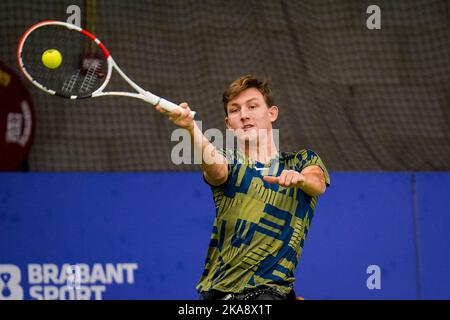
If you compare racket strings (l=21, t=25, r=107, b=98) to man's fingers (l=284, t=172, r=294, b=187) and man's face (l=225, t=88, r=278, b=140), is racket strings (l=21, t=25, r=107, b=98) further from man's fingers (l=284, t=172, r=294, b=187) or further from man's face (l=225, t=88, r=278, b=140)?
man's fingers (l=284, t=172, r=294, b=187)

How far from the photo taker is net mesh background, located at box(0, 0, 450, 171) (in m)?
7.67

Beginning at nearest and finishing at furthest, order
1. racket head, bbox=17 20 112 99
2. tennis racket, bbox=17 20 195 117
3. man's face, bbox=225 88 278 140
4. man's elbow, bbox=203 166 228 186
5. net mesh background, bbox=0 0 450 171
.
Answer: man's elbow, bbox=203 166 228 186 < man's face, bbox=225 88 278 140 < tennis racket, bbox=17 20 195 117 < racket head, bbox=17 20 112 99 < net mesh background, bbox=0 0 450 171

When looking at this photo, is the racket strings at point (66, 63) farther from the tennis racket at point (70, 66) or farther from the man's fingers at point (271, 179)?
the man's fingers at point (271, 179)

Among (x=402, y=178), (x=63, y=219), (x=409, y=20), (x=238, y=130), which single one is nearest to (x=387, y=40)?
(x=409, y=20)

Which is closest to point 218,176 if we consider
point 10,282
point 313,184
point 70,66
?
point 313,184

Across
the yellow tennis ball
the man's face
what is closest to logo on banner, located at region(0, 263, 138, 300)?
A: the yellow tennis ball

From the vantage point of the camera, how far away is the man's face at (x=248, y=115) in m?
4.61

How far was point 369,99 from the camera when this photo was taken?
26.7 feet

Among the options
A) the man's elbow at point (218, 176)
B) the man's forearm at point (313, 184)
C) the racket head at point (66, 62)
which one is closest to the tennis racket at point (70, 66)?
the racket head at point (66, 62)

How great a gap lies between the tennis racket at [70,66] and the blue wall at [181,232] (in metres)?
0.96

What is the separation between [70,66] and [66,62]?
1.34ft

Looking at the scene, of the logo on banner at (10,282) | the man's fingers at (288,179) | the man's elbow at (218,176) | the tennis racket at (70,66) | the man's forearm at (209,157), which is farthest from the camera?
the logo on banner at (10,282)

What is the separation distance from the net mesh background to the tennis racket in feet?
1.60

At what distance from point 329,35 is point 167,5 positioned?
145 cm
